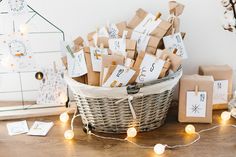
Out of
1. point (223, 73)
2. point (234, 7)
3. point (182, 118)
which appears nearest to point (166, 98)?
point (182, 118)

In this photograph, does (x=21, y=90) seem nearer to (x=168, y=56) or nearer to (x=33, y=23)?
(x=33, y=23)

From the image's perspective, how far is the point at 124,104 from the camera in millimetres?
1080

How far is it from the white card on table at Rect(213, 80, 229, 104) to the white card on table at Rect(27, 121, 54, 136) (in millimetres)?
629

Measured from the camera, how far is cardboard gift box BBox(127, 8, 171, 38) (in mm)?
1201

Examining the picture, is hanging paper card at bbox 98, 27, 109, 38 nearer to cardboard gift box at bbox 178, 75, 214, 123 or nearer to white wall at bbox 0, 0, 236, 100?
white wall at bbox 0, 0, 236, 100

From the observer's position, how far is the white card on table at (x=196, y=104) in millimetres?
1176

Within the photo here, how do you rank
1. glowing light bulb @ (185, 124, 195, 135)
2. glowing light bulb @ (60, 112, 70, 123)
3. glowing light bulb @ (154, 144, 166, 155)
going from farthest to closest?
glowing light bulb @ (60, 112, 70, 123)
glowing light bulb @ (185, 124, 195, 135)
glowing light bulb @ (154, 144, 166, 155)

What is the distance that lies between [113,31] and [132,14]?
135mm

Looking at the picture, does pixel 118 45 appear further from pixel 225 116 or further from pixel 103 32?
pixel 225 116

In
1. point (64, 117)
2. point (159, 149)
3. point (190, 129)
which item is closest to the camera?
point (159, 149)

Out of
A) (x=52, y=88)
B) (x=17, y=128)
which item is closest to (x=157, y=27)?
(x=52, y=88)

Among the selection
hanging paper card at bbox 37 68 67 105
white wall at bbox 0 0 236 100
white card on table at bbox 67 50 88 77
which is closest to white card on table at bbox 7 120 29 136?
hanging paper card at bbox 37 68 67 105

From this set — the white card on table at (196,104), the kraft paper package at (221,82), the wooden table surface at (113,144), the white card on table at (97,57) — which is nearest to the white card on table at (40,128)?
the wooden table surface at (113,144)

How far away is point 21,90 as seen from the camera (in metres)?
1.39
